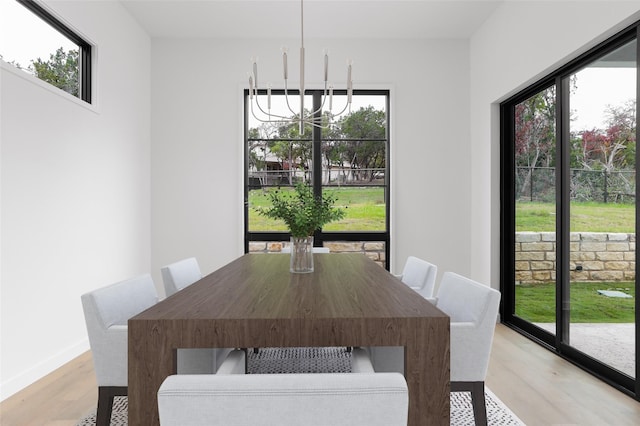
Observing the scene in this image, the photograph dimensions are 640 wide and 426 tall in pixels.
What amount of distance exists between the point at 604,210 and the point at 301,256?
1935mm

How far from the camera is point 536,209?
11.5 feet

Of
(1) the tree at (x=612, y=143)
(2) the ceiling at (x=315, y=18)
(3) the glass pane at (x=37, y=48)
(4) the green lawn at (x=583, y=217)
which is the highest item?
(2) the ceiling at (x=315, y=18)

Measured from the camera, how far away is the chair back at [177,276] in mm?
2328

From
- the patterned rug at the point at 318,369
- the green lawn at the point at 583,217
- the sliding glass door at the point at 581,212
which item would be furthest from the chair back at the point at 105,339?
the green lawn at the point at 583,217

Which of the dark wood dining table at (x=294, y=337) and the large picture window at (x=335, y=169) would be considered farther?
the large picture window at (x=335, y=169)

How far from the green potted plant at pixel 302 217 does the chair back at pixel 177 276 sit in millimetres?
634

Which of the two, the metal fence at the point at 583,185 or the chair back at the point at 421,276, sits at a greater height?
the metal fence at the point at 583,185

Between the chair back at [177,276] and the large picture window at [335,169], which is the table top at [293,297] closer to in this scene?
the chair back at [177,276]

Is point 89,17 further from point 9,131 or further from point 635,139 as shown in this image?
point 635,139

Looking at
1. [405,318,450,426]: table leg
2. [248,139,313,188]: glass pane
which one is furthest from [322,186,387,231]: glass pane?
[405,318,450,426]: table leg

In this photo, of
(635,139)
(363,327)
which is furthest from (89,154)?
(635,139)

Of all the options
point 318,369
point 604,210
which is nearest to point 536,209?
point 604,210

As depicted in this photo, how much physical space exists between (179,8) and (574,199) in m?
3.68

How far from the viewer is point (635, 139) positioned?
242 cm
